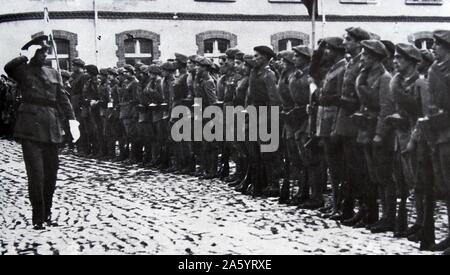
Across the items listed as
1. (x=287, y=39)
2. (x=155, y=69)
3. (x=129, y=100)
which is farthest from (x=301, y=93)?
(x=287, y=39)

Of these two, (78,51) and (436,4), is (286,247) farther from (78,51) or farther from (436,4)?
(78,51)

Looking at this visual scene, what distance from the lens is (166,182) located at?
1209 cm

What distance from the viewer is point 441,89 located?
608cm

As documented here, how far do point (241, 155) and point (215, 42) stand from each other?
48.3ft

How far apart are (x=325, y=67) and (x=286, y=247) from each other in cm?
283

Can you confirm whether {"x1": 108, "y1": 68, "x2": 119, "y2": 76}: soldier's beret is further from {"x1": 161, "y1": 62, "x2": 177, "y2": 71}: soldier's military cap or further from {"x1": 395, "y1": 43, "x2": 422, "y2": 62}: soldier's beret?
{"x1": 395, "y1": 43, "x2": 422, "y2": 62}: soldier's beret

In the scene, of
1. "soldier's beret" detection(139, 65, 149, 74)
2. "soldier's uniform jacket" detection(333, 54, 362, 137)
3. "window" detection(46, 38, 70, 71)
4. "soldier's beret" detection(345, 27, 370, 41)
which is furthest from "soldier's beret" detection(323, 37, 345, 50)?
"window" detection(46, 38, 70, 71)

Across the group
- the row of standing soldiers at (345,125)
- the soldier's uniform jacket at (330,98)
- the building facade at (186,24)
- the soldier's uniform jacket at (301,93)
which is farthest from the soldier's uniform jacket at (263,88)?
the building facade at (186,24)

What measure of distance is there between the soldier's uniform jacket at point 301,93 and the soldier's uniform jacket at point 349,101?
1091 millimetres

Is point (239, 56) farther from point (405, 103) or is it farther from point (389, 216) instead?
point (405, 103)

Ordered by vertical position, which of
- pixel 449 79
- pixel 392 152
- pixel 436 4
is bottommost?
pixel 392 152

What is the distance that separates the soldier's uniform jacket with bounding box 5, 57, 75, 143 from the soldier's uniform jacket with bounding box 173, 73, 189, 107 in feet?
16.3
